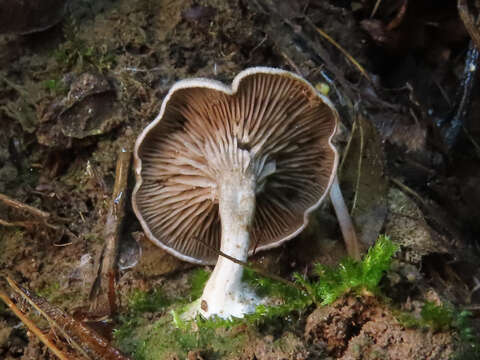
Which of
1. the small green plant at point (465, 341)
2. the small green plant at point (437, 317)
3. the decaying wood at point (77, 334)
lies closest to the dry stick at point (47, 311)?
the decaying wood at point (77, 334)

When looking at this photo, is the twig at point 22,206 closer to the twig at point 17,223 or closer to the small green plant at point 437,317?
the twig at point 17,223

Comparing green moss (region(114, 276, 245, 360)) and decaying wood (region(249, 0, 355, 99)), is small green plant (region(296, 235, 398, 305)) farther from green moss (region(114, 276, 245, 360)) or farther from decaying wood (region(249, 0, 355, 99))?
decaying wood (region(249, 0, 355, 99))

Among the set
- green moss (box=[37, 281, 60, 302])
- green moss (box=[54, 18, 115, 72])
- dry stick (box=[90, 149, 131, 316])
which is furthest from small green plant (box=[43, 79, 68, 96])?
green moss (box=[37, 281, 60, 302])

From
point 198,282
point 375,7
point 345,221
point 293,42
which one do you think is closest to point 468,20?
point 375,7

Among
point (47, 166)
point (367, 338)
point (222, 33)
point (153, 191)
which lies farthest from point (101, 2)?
point (367, 338)

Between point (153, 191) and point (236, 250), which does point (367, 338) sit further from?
point (153, 191)

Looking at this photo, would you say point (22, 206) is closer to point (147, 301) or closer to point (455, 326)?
point (147, 301)
